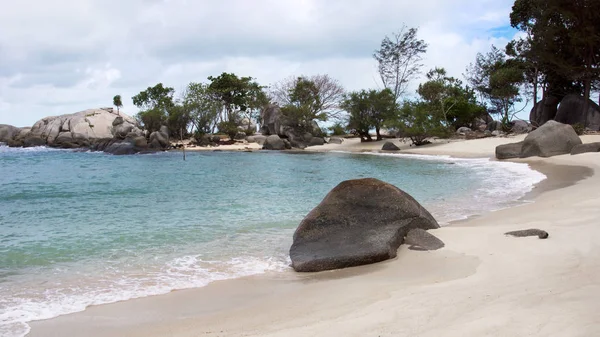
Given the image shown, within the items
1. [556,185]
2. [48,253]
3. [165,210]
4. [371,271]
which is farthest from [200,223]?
[556,185]

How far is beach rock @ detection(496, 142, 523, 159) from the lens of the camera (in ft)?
80.7

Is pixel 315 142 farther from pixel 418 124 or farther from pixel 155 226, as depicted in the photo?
pixel 155 226

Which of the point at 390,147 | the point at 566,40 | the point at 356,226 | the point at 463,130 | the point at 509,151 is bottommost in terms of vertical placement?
the point at 356,226

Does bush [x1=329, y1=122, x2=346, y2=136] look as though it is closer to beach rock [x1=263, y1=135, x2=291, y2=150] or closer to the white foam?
beach rock [x1=263, y1=135, x2=291, y2=150]

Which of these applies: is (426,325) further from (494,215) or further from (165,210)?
(165,210)

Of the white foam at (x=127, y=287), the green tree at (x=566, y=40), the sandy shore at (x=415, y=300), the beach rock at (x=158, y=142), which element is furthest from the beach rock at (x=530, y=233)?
the beach rock at (x=158, y=142)

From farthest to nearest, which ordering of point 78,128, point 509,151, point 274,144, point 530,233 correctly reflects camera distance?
point 78,128 < point 274,144 < point 509,151 < point 530,233

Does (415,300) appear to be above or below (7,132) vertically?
below

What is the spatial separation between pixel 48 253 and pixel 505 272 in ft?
23.0

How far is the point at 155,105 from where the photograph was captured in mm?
59312

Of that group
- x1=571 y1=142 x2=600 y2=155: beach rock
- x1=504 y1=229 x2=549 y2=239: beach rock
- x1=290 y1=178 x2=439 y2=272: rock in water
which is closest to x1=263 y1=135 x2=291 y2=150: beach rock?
x1=571 y1=142 x2=600 y2=155: beach rock

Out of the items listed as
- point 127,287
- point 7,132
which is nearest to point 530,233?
point 127,287

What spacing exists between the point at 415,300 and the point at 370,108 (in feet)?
130

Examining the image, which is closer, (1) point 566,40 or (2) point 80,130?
(1) point 566,40
